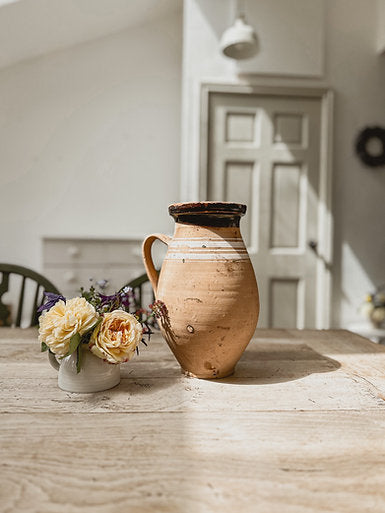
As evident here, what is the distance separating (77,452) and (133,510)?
0.41ft

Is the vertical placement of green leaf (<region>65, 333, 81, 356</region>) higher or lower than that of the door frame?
lower

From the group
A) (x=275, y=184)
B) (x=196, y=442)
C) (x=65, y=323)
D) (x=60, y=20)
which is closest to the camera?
(x=196, y=442)

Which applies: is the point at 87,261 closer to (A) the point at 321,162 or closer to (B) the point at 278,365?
(A) the point at 321,162

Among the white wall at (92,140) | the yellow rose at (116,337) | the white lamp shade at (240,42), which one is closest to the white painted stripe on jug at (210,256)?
the yellow rose at (116,337)

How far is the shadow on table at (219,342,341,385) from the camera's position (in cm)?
73

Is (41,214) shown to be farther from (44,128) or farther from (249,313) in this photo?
(249,313)

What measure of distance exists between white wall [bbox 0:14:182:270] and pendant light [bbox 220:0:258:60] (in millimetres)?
1297

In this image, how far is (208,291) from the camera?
0.66m

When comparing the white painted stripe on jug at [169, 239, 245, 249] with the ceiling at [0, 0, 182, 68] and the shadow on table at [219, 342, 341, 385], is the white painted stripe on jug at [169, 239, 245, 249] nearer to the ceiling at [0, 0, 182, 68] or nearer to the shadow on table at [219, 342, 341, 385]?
the shadow on table at [219, 342, 341, 385]

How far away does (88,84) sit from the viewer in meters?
3.43

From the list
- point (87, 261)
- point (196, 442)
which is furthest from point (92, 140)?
point (196, 442)

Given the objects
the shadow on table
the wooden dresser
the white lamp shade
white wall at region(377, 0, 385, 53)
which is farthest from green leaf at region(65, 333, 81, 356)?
white wall at region(377, 0, 385, 53)

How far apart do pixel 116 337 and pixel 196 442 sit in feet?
0.69

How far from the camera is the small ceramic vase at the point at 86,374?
64 centimetres
